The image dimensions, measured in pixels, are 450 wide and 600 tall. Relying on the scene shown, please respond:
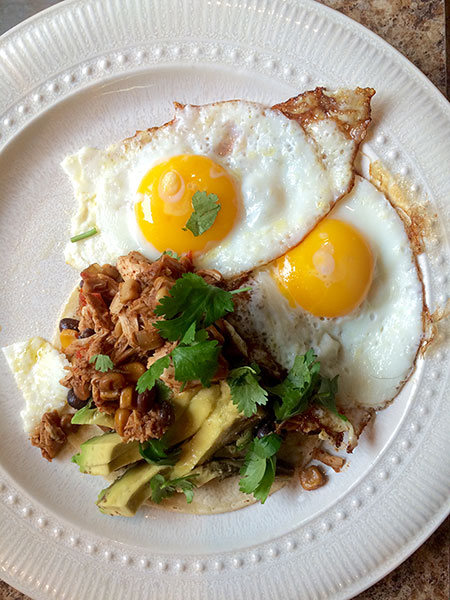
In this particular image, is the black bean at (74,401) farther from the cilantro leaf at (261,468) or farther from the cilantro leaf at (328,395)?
the cilantro leaf at (328,395)

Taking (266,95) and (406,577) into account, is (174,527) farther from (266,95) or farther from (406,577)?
(266,95)

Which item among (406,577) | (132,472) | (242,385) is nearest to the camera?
(242,385)

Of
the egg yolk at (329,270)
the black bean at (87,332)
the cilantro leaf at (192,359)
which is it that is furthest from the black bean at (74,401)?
the egg yolk at (329,270)

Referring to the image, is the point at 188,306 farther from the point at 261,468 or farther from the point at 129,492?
the point at 129,492

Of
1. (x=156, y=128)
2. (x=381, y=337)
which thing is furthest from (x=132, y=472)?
(x=156, y=128)

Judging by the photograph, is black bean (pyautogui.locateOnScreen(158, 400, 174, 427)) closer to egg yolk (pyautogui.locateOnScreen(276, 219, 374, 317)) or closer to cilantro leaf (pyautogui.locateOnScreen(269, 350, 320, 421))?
cilantro leaf (pyautogui.locateOnScreen(269, 350, 320, 421))
